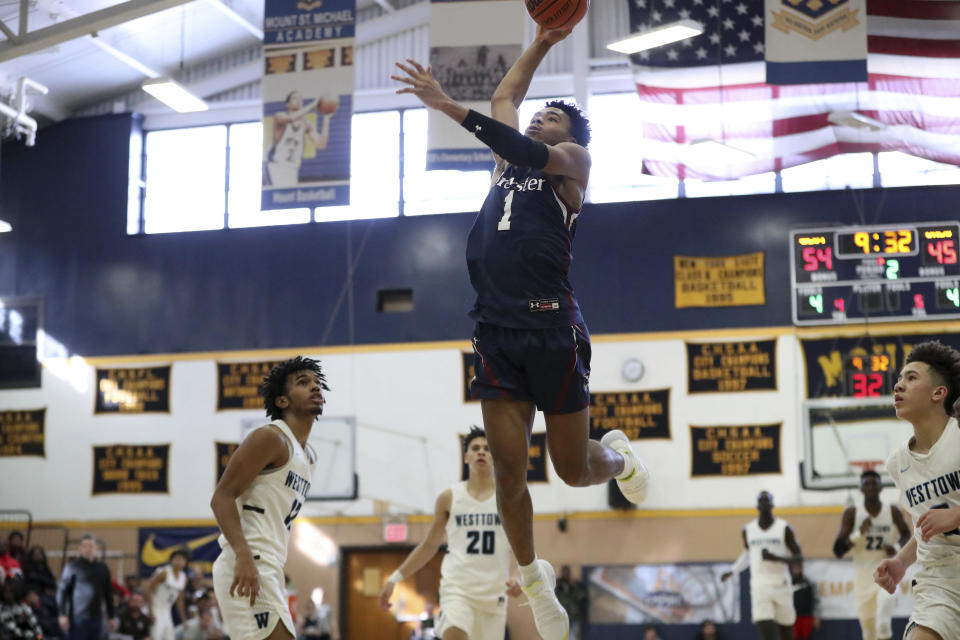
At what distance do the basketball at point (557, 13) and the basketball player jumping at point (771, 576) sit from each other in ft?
28.6

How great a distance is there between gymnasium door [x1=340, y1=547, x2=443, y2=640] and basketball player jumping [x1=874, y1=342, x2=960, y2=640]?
45.8 ft

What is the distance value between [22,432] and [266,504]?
55.2 feet

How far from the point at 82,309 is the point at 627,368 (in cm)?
1014

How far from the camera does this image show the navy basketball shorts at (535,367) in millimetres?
4902

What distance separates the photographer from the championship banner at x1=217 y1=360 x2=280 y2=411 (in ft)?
64.9

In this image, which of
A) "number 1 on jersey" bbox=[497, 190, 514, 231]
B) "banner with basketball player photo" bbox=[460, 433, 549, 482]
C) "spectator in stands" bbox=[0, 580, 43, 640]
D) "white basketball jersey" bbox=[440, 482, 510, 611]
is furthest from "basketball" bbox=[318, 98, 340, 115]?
"number 1 on jersey" bbox=[497, 190, 514, 231]

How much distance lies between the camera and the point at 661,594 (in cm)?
1750

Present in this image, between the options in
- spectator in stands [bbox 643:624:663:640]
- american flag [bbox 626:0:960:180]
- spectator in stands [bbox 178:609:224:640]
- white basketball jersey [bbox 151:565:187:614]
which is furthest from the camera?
spectator in stands [bbox 643:624:663:640]

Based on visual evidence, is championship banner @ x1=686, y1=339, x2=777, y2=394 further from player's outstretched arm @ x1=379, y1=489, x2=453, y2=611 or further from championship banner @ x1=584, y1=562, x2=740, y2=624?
player's outstretched arm @ x1=379, y1=489, x2=453, y2=611

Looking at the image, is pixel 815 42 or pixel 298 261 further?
pixel 298 261

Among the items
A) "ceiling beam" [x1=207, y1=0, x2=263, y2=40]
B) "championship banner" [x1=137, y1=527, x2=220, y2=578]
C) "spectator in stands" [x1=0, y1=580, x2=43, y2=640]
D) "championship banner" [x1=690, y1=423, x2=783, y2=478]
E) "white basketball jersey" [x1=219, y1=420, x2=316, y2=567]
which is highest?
"ceiling beam" [x1=207, y1=0, x2=263, y2=40]

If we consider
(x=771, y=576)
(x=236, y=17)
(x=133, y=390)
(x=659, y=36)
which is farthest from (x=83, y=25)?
(x=771, y=576)

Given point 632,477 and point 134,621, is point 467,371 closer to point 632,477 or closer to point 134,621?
point 134,621

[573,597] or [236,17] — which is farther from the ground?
[236,17]
